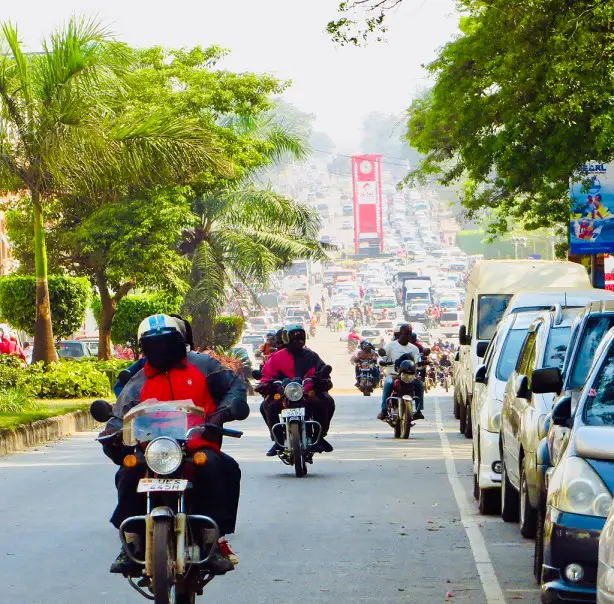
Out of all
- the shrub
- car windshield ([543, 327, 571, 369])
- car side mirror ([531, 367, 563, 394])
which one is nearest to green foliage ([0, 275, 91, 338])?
the shrub

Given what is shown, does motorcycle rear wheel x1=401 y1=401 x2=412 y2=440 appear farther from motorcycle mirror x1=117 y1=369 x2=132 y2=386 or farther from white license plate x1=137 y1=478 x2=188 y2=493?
white license plate x1=137 y1=478 x2=188 y2=493

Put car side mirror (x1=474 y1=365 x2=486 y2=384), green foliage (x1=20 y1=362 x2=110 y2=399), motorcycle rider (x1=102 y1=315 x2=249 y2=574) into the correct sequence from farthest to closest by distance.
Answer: green foliage (x1=20 y1=362 x2=110 y2=399) < car side mirror (x1=474 y1=365 x2=486 y2=384) < motorcycle rider (x1=102 y1=315 x2=249 y2=574)

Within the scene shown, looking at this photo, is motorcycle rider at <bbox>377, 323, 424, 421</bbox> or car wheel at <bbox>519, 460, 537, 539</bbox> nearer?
car wheel at <bbox>519, 460, 537, 539</bbox>

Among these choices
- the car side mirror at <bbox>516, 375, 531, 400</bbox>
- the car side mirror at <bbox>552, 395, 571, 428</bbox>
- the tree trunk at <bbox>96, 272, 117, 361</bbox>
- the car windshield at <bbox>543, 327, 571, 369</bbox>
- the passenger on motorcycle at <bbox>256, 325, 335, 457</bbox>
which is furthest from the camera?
the tree trunk at <bbox>96, 272, 117, 361</bbox>

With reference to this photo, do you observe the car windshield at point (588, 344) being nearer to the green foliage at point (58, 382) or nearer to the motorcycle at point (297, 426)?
the motorcycle at point (297, 426)

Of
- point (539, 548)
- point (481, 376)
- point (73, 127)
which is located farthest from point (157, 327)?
point (73, 127)

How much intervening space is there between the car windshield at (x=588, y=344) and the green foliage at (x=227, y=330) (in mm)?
42753

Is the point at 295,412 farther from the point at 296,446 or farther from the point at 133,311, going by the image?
the point at 133,311

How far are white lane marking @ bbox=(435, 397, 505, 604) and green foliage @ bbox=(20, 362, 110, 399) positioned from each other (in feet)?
41.6

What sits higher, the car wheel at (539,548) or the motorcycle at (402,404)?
the car wheel at (539,548)

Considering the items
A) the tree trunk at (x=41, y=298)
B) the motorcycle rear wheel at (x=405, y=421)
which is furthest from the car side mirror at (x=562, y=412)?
the tree trunk at (x=41, y=298)

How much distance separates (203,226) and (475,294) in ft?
76.0

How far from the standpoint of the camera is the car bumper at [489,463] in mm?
12984

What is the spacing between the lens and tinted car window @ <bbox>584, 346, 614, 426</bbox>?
8.05m
